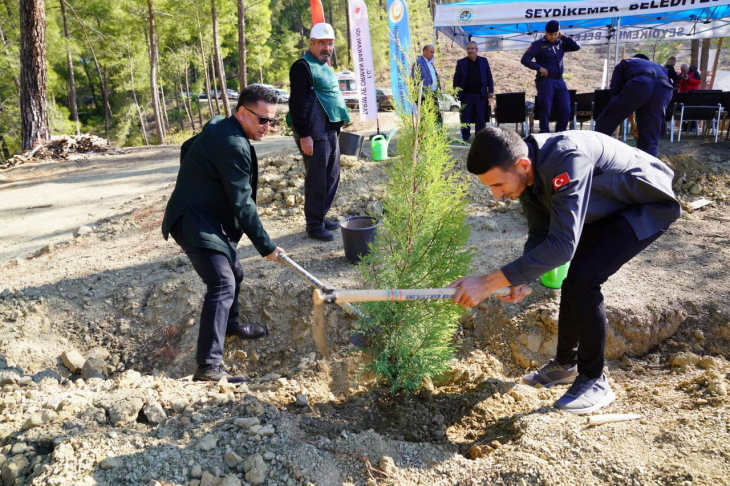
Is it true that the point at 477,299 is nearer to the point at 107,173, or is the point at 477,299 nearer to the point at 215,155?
the point at 215,155

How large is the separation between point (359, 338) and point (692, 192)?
22.0ft

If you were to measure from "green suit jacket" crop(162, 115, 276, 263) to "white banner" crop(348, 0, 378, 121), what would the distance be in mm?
5411

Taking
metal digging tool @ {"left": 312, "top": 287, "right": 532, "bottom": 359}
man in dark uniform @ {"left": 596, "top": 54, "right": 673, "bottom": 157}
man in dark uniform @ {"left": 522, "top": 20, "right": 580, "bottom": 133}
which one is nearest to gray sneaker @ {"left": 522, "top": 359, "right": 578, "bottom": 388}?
metal digging tool @ {"left": 312, "top": 287, "right": 532, "bottom": 359}

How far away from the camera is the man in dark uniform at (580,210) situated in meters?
2.58

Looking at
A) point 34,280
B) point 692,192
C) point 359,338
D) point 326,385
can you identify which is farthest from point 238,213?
point 692,192

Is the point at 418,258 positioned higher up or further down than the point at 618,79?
further down

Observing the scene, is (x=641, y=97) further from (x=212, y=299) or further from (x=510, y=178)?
(x=212, y=299)

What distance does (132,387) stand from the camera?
3410 millimetres

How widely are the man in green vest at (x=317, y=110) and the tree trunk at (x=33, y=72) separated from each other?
1028 cm

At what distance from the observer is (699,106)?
31.6ft

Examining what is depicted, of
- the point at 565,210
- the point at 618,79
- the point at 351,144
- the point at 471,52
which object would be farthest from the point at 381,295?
the point at 471,52

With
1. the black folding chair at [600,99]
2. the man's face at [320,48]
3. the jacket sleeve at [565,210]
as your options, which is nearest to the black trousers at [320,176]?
the man's face at [320,48]

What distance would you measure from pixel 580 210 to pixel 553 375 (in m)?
1.54

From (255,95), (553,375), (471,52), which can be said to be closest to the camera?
(255,95)
